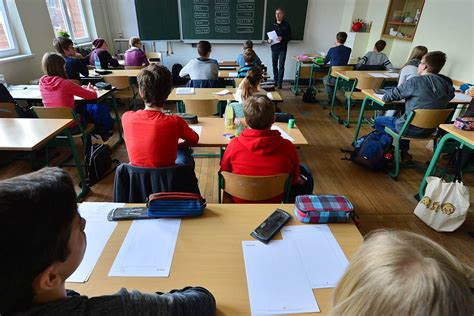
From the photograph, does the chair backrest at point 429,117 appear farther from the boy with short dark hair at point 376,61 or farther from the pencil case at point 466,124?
the boy with short dark hair at point 376,61

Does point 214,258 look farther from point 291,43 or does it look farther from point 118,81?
point 291,43

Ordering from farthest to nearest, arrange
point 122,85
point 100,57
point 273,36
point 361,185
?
1. point 273,36
2. point 100,57
3. point 122,85
4. point 361,185

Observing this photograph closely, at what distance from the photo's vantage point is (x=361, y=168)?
3408 mm

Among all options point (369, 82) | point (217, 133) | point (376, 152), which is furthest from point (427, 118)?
point (217, 133)

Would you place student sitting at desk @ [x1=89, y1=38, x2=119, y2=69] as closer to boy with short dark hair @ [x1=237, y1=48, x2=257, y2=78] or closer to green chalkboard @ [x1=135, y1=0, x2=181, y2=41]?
green chalkboard @ [x1=135, y1=0, x2=181, y2=41]

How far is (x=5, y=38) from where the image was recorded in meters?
4.09

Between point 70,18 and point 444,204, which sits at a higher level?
point 70,18

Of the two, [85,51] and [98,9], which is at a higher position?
[98,9]

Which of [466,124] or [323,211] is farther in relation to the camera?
[466,124]

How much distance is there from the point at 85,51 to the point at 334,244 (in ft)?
20.3

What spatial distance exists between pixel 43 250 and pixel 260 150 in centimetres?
126

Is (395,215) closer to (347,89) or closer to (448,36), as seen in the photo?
(347,89)

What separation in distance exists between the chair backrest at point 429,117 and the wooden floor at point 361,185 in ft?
2.19

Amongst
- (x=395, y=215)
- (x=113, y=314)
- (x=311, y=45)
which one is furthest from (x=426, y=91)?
(x=311, y=45)
